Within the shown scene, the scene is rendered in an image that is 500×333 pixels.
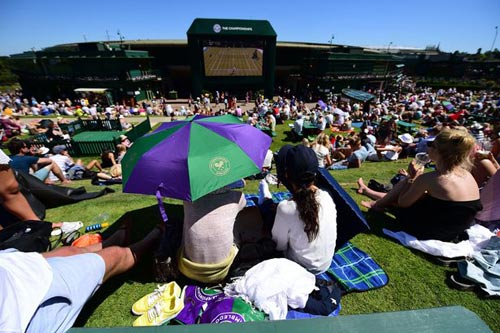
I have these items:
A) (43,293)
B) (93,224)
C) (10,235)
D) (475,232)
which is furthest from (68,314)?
(475,232)

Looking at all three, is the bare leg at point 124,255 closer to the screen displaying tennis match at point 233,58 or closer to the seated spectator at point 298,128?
the seated spectator at point 298,128

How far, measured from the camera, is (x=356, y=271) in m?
2.72

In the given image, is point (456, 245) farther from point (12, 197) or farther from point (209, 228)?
point (12, 197)

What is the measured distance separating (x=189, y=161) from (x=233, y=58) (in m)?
29.8

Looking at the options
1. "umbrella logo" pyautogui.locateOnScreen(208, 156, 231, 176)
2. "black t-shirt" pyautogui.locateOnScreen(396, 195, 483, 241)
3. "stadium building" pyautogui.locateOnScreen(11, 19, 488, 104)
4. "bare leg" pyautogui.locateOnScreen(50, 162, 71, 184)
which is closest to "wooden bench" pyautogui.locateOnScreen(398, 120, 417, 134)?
"black t-shirt" pyautogui.locateOnScreen(396, 195, 483, 241)

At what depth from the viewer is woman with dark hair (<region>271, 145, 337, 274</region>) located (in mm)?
2098

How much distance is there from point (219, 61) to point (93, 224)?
94.6 feet

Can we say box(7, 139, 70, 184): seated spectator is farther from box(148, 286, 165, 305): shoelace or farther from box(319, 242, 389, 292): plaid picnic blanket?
box(319, 242, 389, 292): plaid picnic blanket

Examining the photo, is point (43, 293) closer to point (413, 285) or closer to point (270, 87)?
point (413, 285)

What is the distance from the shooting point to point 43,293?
5.22ft

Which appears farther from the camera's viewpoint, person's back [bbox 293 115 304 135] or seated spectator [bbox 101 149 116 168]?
person's back [bbox 293 115 304 135]

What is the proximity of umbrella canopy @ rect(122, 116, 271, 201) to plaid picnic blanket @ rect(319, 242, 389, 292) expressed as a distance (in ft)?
5.01

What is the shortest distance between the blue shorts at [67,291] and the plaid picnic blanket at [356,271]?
7.73 ft

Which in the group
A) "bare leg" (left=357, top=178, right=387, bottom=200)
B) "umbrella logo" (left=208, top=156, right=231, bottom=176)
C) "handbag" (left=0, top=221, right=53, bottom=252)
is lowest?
"bare leg" (left=357, top=178, right=387, bottom=200)
